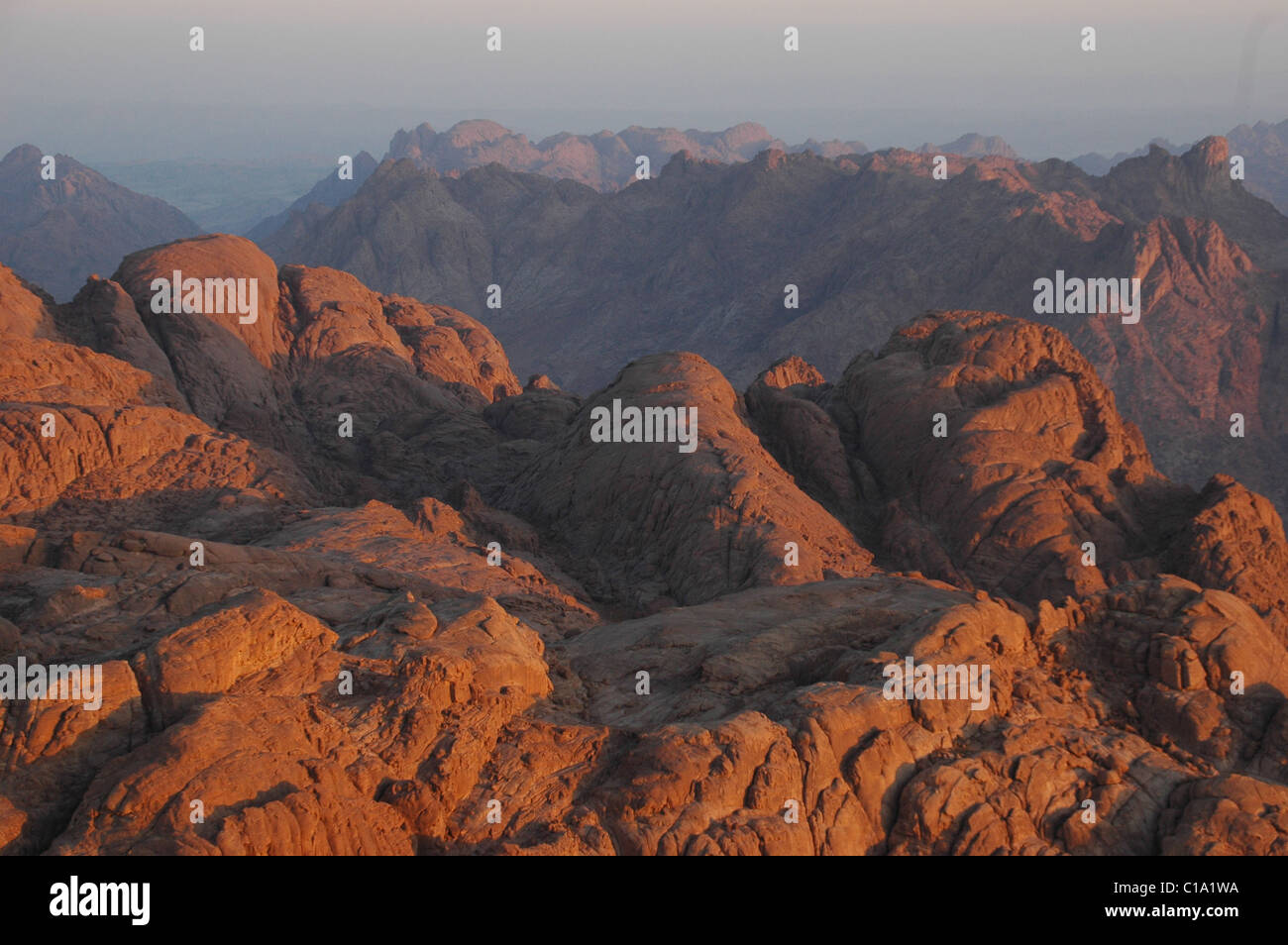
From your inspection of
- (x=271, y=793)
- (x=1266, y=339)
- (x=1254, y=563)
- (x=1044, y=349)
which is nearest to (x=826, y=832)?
(x=271, y=793)

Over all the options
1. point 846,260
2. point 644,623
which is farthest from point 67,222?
point 644,623

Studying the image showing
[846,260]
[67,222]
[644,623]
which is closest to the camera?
[644,623]

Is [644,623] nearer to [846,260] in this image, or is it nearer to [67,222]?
[846,260]

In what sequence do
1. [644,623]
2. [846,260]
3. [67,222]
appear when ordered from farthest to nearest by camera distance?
[67,222] < [846,260] < [644,623]

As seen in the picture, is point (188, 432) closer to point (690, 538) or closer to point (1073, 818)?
point (690, 538)

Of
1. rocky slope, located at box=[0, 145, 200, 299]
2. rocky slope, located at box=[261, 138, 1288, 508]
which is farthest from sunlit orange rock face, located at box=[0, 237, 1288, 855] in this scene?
rocky slope, located at box=[0, 145, 200, 299]

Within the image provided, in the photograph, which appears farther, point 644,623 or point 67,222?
point 67,222

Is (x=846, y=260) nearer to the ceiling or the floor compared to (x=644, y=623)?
nearer to the ceiling
